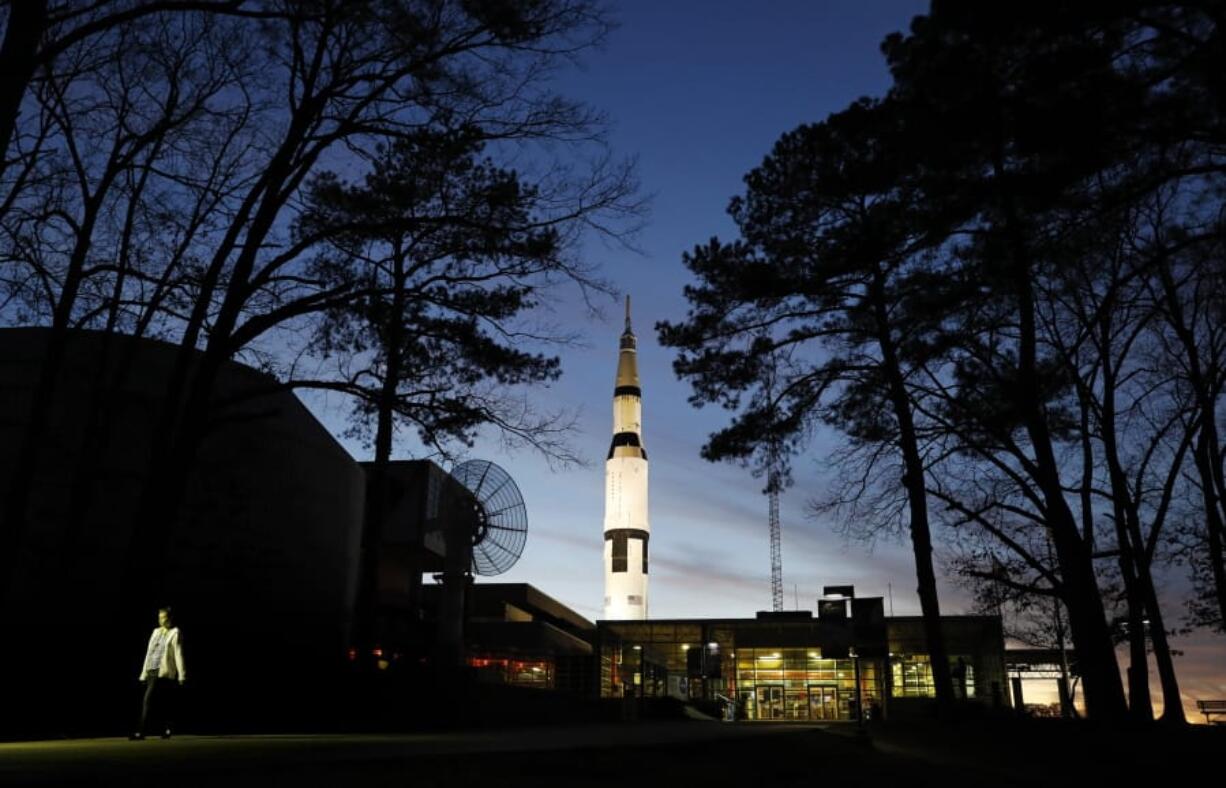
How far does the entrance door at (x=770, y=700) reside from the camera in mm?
64119

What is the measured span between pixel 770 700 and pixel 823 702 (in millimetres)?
3809

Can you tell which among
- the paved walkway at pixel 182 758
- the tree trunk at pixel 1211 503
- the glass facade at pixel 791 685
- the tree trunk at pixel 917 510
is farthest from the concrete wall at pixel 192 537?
the glass facade at pixel 791 685

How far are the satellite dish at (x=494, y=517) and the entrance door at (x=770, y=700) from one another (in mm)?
37037

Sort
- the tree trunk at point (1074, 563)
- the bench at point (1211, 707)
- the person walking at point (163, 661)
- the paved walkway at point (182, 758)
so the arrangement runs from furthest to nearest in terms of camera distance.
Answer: the bench at point (1211, 707) < the tree trunk at point (1074, 563) < the person walking at point (163, 661) < the paved walkway at point (182, 758)

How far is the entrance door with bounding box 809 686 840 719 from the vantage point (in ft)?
210

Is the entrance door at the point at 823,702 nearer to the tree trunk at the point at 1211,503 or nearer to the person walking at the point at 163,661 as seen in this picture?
the tree trunk at the point at 1211,503

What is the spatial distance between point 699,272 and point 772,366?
302 cm

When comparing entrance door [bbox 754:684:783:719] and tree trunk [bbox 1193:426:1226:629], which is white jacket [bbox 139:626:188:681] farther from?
entrance door [bbox 754:684:783:719]

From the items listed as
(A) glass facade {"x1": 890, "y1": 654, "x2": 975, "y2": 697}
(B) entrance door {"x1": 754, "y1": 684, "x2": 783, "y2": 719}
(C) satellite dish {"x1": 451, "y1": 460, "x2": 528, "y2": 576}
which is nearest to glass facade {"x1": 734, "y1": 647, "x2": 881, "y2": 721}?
(B) entrance door {"x1": 754, "y1": 684, "x2": 783, "y2": 719}

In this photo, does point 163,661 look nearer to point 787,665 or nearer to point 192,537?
point 192,537

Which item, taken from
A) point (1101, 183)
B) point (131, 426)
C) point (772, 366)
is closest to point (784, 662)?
point (772, 366)

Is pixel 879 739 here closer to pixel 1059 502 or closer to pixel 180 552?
pixel 1059 502

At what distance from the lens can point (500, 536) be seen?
110 feet

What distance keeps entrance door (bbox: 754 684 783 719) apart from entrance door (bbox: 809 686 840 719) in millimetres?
2200
